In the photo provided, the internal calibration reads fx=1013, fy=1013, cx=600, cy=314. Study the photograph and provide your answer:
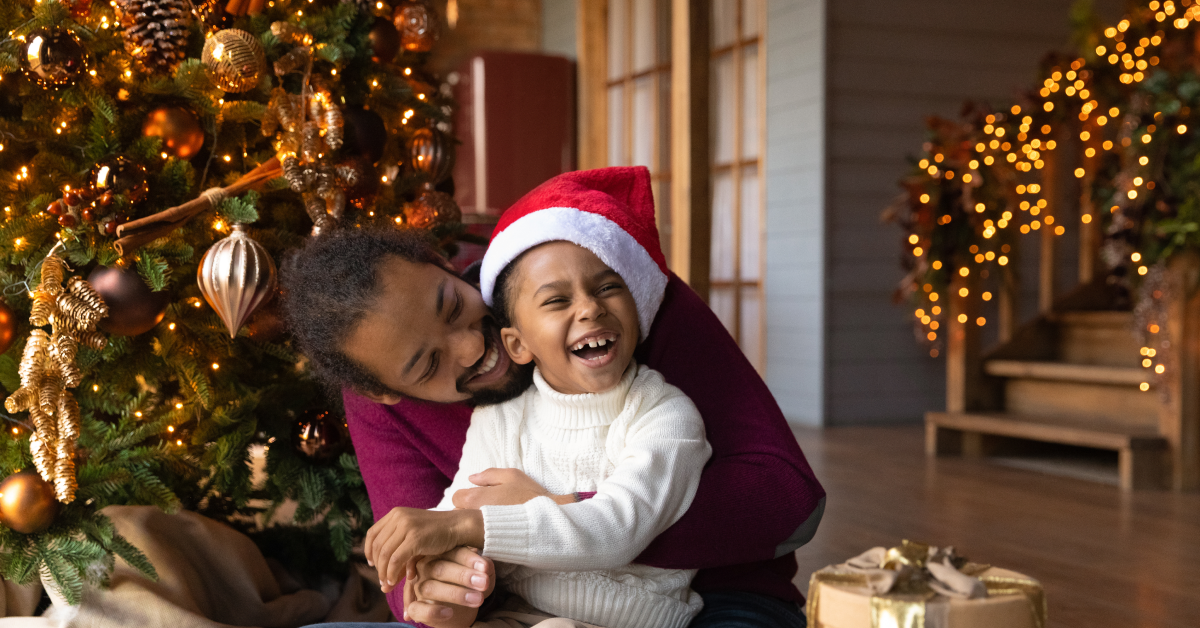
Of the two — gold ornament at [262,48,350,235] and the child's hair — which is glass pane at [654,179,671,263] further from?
the child's hair

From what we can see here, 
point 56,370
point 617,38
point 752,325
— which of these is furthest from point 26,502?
point 617,38

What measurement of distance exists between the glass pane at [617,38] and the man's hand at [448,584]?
18.1 ft

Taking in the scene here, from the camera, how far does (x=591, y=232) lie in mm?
1220

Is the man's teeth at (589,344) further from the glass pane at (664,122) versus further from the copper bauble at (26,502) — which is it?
the glass pane at (664,122)

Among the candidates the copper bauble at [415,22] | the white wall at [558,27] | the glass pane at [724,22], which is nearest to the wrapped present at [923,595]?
the copper bauble at [415,22]

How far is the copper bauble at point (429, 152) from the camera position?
6.80ft

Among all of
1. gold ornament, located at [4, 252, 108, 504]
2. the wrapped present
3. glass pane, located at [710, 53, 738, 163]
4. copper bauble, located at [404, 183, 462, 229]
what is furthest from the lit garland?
gold ornament, located at [4, 252, 108, 504]

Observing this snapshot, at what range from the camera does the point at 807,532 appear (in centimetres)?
126

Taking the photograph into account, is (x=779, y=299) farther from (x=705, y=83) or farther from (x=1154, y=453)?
(x=705, y=83)

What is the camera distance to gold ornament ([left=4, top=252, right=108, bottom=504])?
4.87ft

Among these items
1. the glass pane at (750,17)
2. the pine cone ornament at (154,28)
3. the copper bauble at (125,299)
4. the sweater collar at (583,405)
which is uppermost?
the glass pane at (750,17)

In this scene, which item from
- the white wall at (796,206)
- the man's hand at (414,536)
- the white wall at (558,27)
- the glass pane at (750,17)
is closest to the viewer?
the man's hand at (414,536)

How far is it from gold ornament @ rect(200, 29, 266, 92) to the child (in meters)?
0.63

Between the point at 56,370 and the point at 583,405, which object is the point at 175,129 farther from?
the point at 583,405
